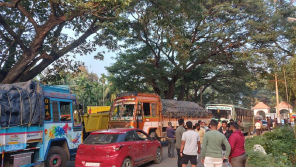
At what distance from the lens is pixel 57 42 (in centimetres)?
1236

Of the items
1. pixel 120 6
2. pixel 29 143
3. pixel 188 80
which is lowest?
pixel 29 143

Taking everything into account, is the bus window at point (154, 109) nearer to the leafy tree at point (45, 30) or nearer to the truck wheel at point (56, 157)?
the leafy tree at point (45, 30)

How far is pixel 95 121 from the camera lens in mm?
13719

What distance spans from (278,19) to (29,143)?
67.4 ft

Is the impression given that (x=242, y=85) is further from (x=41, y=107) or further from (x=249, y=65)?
(x=41, y=107)

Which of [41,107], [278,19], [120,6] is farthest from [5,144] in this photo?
[278,19]

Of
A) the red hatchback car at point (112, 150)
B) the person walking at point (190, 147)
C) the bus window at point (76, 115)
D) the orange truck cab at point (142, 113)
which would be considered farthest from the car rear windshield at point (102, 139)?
the orange truck cab at point (142, 113)

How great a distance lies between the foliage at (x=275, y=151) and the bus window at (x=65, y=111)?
6.28m

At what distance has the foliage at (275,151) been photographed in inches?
Result: 287

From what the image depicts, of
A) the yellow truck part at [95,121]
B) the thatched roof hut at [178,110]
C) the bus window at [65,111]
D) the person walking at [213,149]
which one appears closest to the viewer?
the person walking at [213,149]

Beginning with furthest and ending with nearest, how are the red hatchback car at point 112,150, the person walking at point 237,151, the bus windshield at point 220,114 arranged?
1. the bus windshield at point 220,114
2. the red hatchback car at point 112,150
3. the person walking at point 237,151

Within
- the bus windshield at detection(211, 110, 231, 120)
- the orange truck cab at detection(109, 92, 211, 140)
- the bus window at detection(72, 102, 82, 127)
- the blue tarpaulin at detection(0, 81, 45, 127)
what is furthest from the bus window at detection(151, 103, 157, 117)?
the bus windshield at detection(211, 110, 231, 120)

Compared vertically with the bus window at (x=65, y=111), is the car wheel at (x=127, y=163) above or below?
below

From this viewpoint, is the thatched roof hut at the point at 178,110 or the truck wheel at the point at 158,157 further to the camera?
the thatched roof hut at the point at 178,110
